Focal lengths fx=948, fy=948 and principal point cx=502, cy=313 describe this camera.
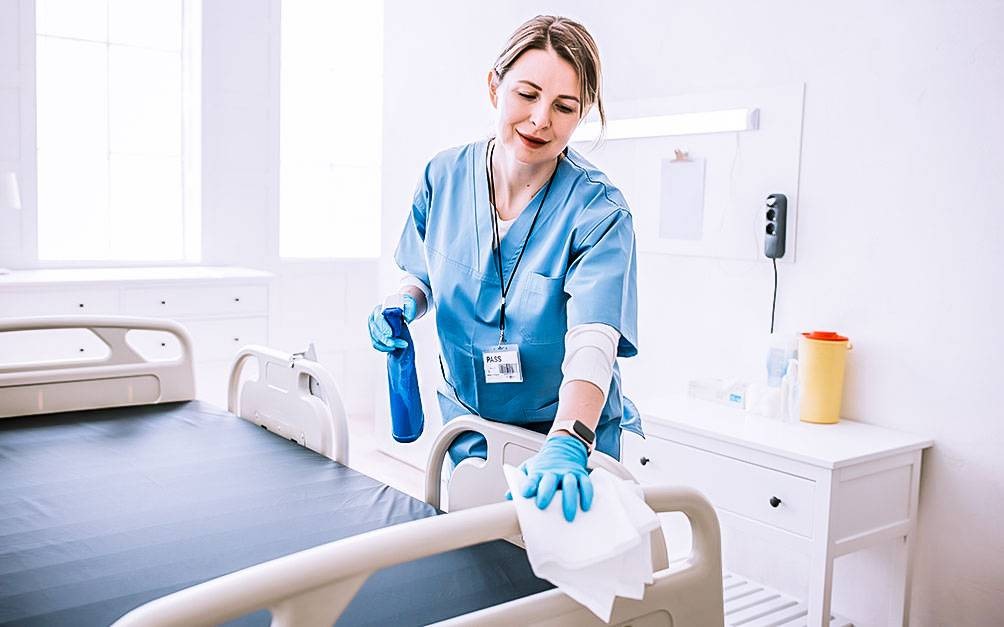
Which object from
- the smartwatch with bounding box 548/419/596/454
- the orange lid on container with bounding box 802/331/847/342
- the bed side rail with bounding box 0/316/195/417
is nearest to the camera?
the smartwatch with bounding box 548/419/596/454

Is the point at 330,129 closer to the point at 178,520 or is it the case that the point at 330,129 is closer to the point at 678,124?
the point at 678,124

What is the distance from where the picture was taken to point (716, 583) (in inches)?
49.1

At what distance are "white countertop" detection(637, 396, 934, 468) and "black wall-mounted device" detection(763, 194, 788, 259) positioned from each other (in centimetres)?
45

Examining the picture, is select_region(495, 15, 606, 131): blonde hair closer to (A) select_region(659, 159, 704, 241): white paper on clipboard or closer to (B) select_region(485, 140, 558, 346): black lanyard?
(B) select_region(485, 140, 558, 346): black lanyard

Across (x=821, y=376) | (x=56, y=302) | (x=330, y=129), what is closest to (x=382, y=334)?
(x=821, y=376)

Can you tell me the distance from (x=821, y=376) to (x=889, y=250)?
0.36 meters

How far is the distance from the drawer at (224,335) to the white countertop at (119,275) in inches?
7.5

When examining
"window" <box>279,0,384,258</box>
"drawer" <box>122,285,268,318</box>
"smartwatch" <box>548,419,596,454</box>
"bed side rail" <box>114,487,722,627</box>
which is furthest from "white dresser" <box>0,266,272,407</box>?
"bed side rail" <box>114,487,722,627</box>

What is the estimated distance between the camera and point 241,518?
5.40 feet

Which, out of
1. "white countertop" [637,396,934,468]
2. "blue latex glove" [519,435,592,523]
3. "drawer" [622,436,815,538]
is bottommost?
"drawer" [622,436,815,538]

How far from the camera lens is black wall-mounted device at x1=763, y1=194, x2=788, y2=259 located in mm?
2590

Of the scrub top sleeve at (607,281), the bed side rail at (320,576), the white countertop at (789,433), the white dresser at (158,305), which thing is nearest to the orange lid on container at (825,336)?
the white countertop at (789,433)

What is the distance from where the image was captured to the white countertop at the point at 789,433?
221 centimetres

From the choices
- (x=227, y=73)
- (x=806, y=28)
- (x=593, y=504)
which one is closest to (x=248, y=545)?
(x=593, y=504)
